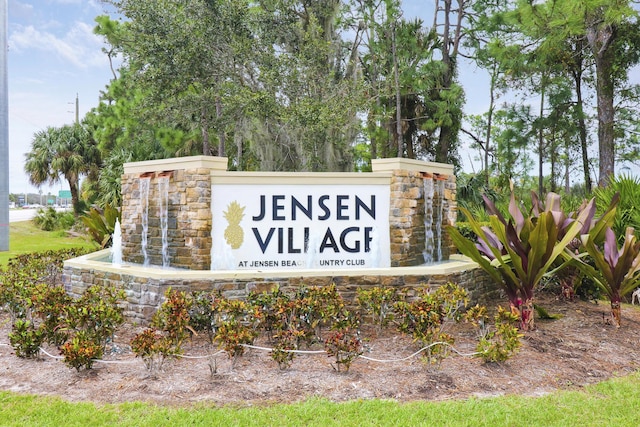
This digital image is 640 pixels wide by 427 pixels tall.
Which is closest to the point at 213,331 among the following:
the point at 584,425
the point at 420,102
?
the point at 584,425

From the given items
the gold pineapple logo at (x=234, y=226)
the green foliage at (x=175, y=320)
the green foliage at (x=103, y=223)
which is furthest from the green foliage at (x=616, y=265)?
the green foliage at (x=103, y=223)

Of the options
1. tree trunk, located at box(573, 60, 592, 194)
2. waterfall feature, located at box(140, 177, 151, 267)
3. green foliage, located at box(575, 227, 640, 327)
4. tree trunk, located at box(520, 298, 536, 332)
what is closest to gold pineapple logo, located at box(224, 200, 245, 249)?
waterfall feature, located at box(140, 177, 151, 267)

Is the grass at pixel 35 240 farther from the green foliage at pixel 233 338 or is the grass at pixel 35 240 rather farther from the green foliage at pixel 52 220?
the green foliage at pixel 233 338

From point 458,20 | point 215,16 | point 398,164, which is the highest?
point 458,20

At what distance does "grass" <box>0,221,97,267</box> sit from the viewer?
62.3ft

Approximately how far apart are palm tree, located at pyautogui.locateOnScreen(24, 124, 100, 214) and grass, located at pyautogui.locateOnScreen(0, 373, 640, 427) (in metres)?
25.3

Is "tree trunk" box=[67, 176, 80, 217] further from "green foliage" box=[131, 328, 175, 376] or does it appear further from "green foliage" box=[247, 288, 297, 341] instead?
"green foliage" box=[131, 328, 175, 376]

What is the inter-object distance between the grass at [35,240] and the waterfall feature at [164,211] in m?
10.3

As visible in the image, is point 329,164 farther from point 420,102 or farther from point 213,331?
point 213,331

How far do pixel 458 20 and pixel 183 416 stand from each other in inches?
832

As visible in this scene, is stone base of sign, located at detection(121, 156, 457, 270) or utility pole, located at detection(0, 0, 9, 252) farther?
utility pole, located at detection(0, 0, 9, 252)

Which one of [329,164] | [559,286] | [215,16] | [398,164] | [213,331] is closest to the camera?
[213,331]

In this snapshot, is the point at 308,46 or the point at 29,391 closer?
the point at 29,391

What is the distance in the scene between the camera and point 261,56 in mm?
16578
